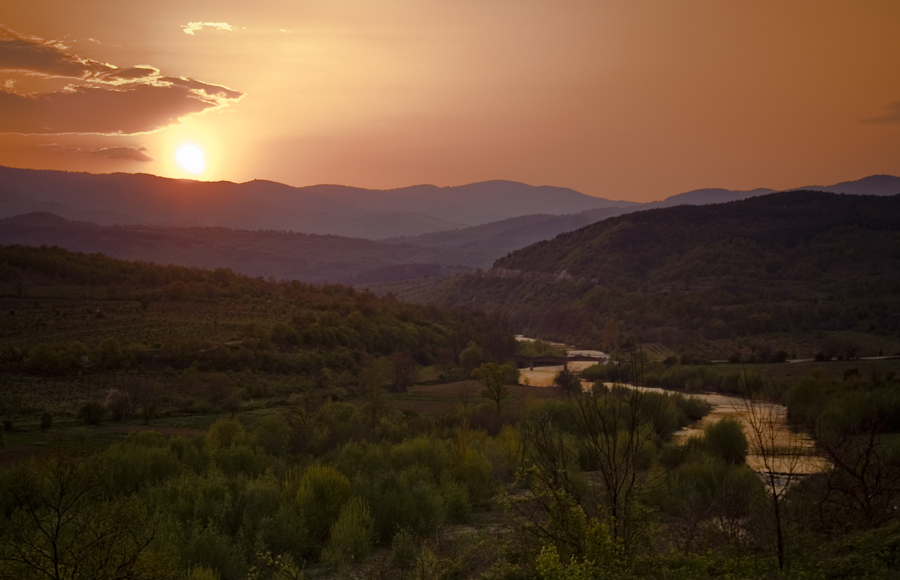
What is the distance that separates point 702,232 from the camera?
14788cm

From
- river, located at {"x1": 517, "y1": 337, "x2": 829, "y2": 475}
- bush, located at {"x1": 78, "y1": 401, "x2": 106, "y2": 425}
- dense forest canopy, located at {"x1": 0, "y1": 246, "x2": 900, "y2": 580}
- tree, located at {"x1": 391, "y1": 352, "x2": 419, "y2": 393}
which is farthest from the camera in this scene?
tree, located at {"x1": 391, "y1": 352, "x2": 419, "y2": 393}

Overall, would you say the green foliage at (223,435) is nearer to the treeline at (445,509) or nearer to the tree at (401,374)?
the treeline at (445,509)

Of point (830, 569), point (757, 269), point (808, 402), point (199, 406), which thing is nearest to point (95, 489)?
point (830, 569)

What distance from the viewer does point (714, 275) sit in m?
127

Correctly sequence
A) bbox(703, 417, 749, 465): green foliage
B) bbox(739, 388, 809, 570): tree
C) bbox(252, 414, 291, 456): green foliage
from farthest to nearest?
bbox(703, 417, 749, 465): green foliage < bbox(252, 414, 291, 456): green foliage < bbox(739, 388, 809, 570): tree

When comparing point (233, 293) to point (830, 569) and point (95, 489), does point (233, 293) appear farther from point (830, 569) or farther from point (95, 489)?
point (830, 569)

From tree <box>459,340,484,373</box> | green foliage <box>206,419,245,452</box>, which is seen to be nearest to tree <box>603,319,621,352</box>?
tree <box>459,340,484,373</box>

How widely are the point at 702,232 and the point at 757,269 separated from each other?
2236 cm

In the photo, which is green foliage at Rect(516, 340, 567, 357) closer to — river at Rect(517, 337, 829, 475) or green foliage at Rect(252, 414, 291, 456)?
river at Rect(517, 337, 829, 475)

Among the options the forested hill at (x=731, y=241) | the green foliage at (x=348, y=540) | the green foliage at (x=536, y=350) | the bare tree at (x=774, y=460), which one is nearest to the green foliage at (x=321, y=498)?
the green foliage at (x=348, y=540)

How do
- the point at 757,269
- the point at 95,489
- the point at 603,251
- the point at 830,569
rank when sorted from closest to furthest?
1. the point at 830,569
2. the point at 95,489
3. the point at 757,269
4. the point at 603,251

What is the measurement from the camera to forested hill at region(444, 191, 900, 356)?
99.1 metres

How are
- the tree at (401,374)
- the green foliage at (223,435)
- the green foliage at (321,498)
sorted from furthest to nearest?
the tree at (401,374) → the green foliage at (223,435) → the green foliage at (321,498)

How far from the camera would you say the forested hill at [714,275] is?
99125 mm
